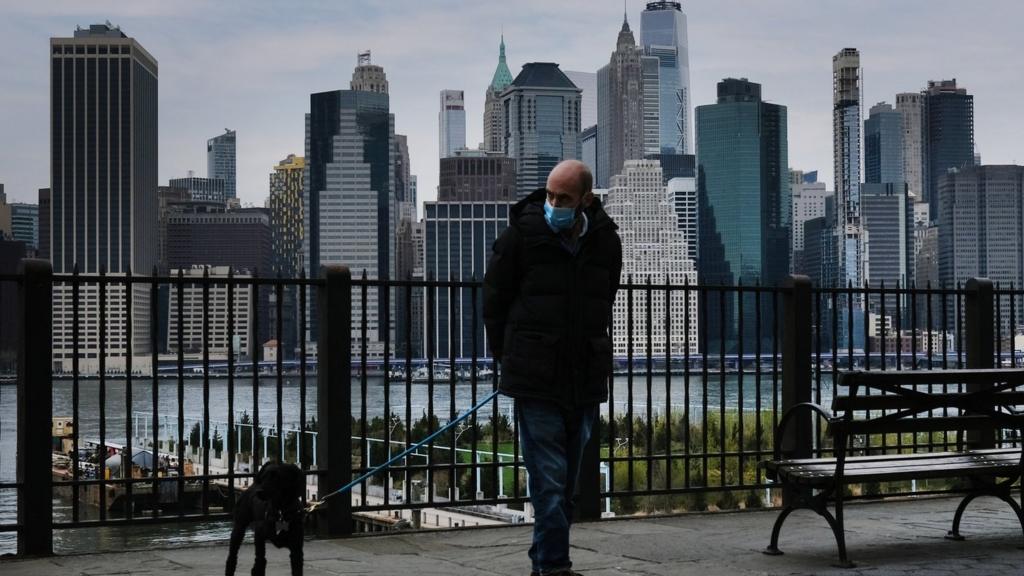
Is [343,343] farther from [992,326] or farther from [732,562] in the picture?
[992,326]

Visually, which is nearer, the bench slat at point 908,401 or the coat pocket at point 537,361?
the coat pocket at point 537,361

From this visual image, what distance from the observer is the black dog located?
4523 mm

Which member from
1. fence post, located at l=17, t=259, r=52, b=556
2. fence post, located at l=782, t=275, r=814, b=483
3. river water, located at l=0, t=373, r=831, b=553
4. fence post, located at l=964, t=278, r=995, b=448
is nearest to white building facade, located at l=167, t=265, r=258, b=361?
fence post, located at l=17, t=259, r=52, b=556

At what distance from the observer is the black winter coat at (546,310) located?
4625mm

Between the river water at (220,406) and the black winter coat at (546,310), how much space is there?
14523mm

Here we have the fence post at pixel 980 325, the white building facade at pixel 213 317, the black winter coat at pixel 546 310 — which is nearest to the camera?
the black winter coat at pixel 546 310

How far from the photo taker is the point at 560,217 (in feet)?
15.3

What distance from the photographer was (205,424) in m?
6.05

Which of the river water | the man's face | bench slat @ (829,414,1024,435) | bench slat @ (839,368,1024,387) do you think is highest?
the man's face

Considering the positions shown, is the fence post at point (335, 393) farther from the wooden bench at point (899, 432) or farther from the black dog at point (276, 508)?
the wooden bench at point (899, 432)

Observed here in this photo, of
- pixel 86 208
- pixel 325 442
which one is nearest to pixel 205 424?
pixel 325 442

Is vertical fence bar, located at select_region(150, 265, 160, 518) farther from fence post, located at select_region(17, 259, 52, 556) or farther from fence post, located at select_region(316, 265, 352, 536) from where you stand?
fence post, located at select_region(316, 265, 352, 536)

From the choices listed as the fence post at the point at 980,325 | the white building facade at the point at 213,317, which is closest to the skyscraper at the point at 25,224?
the white building facade at the point at 213,317

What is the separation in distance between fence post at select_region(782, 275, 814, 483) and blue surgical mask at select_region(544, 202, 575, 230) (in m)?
3.31
